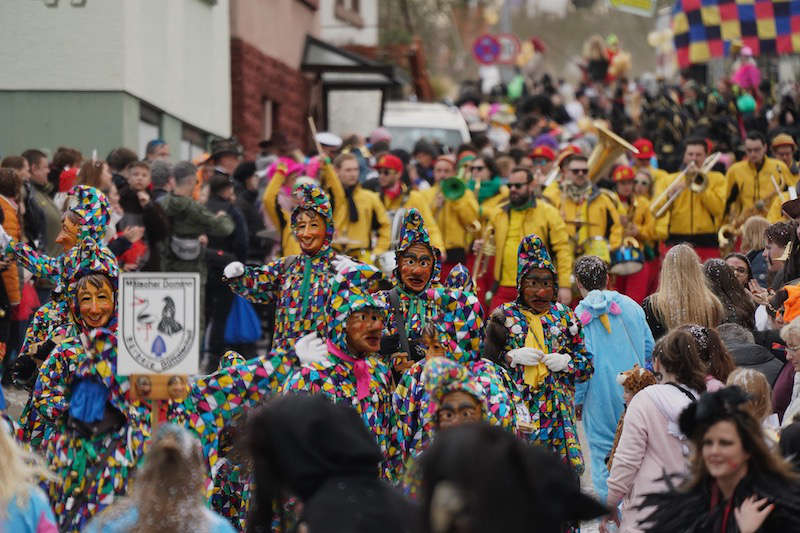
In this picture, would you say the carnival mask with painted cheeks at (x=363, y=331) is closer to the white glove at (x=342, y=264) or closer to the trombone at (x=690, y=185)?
the white glove at (x=342, y=264)

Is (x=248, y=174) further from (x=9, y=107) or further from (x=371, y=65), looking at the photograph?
(x=371, y=65)

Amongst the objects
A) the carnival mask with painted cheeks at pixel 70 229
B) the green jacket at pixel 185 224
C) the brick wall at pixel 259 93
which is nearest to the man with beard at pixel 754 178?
the green jacket at pixel 185 224

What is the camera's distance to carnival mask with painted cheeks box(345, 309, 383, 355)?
8.60 meters

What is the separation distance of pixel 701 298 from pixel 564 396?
45.9 inches

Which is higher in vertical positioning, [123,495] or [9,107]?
[9,107]

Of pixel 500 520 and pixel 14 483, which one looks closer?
Answer: pixel 500 520

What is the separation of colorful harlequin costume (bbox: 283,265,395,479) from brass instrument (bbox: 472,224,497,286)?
20.1ft

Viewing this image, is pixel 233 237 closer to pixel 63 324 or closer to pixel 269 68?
pixel 63 324

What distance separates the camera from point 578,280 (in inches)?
428

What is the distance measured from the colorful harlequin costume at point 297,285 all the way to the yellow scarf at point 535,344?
3.76 ft

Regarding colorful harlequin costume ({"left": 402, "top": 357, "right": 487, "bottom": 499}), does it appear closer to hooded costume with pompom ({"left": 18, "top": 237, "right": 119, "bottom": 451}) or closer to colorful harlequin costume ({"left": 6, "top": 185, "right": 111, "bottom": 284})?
hooded costume with pompom ({"left": 18, "top": 237, "right": 119, "bottom": 451})

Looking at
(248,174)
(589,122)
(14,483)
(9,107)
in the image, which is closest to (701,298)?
(14,483)

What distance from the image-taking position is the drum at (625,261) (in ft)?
53.1

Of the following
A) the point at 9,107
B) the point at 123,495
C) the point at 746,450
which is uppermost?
the point at 9,107
